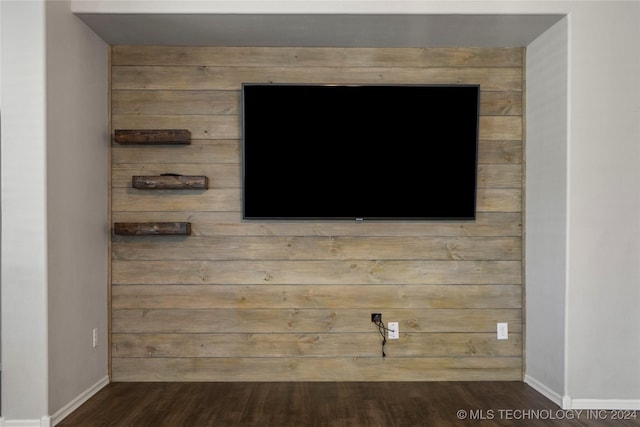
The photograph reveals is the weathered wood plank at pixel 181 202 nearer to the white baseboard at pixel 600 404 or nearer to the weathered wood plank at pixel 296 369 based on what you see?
the weathered wood plank at pixel 296 369

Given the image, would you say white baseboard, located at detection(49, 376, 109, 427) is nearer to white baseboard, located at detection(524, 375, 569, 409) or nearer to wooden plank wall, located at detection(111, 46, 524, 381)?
wooden plank wall, located at detection(111, 46, 524, 381)

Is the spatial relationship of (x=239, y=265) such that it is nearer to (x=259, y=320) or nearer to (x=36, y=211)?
(x=259, y=320)

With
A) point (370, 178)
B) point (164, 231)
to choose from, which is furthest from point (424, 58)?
point (164, 231)

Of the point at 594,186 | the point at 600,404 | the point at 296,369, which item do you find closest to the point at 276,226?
the point at 296,369

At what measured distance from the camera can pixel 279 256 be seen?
4.14 m

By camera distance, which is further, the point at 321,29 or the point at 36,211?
the point at 321,29

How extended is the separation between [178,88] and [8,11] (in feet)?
3.88

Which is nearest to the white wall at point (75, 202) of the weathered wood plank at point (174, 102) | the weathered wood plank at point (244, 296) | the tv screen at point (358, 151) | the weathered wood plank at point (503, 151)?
the weathered wood plank at point (174, 102)

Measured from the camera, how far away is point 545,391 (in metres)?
3.82

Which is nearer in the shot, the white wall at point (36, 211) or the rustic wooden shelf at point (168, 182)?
the white wall at point (36, 211)

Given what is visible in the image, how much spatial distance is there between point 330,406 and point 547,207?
1.82 m

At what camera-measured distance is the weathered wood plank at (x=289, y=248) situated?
4137mm

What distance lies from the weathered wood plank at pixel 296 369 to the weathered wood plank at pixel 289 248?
69 cm

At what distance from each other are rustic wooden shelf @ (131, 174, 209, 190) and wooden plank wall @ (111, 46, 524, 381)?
0.12 metres
